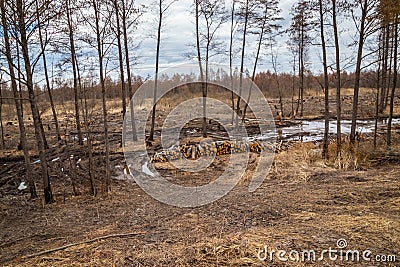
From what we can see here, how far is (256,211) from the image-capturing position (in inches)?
223

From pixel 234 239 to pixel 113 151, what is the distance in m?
11.7

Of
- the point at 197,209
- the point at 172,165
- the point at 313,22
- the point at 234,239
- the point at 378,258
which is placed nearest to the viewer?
the point at 378,258

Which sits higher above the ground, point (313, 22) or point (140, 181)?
point (313, 22)

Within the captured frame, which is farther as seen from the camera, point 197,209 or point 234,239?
point 197,209

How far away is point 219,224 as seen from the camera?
16.8 feet

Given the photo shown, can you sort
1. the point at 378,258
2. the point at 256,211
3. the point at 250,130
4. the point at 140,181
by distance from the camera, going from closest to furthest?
the point at 378,258
the point at 256,211
the point at 140,181
the point at 250,130

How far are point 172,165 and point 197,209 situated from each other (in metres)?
5.84

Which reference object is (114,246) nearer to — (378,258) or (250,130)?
(378,258)

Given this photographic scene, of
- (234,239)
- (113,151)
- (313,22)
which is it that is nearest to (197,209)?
(234,239)

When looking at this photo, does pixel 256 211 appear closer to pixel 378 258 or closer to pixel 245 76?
pixel 378 258

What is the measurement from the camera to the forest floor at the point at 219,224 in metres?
3.96

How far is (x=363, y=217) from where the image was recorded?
4.87 m

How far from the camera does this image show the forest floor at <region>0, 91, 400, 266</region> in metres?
3.96

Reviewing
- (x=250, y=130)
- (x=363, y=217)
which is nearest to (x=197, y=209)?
(x=363, y=217)
